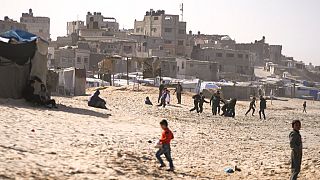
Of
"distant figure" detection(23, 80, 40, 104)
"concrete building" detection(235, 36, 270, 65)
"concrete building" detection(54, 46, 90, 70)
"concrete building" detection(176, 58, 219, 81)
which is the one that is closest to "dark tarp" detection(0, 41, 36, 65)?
"distant figure" detection(23, 80, 40, 104)

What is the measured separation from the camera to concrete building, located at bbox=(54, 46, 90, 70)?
196ft

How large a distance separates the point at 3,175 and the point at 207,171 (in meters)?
4.71

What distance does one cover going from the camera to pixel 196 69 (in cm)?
6312

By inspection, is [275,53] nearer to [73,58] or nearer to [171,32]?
[171,32]

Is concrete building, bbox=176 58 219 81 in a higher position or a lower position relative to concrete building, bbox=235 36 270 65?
lower

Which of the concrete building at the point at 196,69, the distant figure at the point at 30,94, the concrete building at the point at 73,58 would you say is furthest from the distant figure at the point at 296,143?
the concrete building at the point at 196,69

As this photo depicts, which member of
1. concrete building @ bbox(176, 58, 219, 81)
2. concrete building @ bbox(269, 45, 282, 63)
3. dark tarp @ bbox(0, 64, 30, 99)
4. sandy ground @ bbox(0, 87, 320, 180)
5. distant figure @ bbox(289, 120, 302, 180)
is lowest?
sandy ground @ bbox(0, 87, 320, 180)

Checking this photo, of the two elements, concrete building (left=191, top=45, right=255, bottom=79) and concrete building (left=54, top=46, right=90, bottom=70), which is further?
concrete building (left=191, top=45, right=255, bottom=79)

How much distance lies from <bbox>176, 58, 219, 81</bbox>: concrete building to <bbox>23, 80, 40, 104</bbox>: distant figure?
43398mm

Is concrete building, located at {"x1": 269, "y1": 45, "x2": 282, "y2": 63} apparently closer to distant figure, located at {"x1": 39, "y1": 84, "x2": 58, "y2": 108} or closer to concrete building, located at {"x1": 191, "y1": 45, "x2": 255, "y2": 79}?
concrete building, located at {"x1": 191, "y1": 45, "x2": 255, "y2": 79}

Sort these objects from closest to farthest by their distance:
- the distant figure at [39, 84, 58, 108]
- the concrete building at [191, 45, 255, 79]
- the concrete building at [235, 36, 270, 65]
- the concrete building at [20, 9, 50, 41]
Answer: the distant figure at [39, 84, 58, 108], the concrete building at [191, 45, 255, 79], the concrete building at [20, 9, 50, 41], the concrete building at [235, 36, 270, 65]

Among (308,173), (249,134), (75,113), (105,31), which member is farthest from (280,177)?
(105,31)

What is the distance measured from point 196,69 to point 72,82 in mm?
31801

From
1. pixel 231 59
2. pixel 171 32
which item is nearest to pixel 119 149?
pixel 231 59
